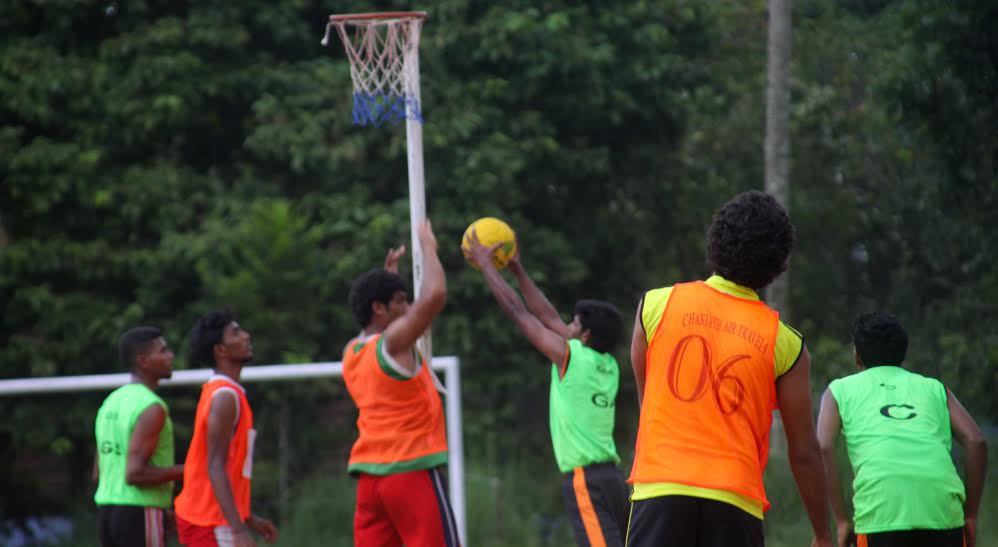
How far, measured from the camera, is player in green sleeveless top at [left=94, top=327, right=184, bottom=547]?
256 inches

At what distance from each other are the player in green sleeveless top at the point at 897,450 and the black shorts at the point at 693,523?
173cm

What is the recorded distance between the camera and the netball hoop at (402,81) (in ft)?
22.9

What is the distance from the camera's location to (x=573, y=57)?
12.9 metres

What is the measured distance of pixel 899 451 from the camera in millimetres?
5328

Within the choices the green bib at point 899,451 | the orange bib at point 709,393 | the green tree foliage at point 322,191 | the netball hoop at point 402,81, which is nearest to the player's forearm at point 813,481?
the orange bib at point 709,393

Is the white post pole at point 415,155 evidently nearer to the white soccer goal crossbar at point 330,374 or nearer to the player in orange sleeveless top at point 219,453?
the player in orange sleeveless top at point 219,453

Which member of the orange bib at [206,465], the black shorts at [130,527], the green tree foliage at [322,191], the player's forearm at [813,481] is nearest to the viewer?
the player's forearm at [813,481]

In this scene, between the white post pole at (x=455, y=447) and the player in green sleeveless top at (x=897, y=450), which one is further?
the white post pole at (x=455, y=447)

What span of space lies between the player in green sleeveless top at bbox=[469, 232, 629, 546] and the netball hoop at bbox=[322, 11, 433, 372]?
0.70m

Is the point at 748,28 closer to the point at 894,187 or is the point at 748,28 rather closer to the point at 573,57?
the point at 894,187

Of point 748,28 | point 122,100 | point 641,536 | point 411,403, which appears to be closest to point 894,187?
point 748,28

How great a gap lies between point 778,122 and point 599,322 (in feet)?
18.0

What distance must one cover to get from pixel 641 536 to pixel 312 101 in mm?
9500

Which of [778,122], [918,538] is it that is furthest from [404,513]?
[778,122]
